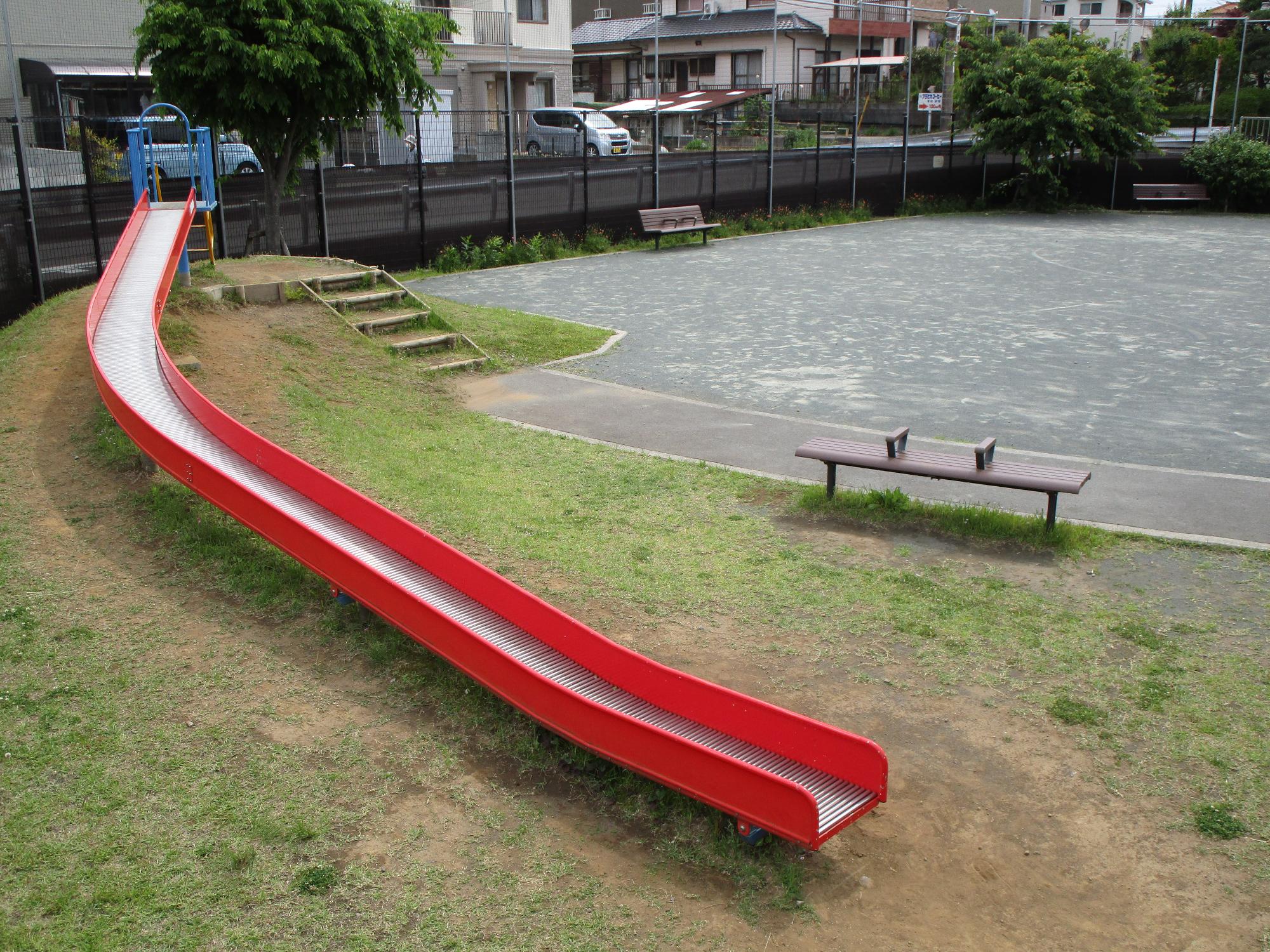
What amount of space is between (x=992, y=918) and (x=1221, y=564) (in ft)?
13.9

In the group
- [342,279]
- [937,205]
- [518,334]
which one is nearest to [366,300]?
[342,279]

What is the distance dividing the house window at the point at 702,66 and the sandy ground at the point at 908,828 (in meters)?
51.0

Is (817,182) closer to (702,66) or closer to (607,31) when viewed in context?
(702,66)

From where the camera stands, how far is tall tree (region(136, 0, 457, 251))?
15.5 meters

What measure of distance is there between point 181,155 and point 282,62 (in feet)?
17.7

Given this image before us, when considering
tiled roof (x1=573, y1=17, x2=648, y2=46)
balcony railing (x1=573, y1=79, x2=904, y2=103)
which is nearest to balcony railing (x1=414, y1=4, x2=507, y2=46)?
balcony railing (x1=573, y1=79, x2=904, y2=103)

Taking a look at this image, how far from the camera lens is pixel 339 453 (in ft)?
31.7

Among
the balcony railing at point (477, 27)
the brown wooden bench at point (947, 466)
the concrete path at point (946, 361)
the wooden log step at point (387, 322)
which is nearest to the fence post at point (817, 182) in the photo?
the concrete path at point (946, 361)

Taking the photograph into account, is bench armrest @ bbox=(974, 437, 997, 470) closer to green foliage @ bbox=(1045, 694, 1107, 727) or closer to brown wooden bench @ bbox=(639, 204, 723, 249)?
green foliage @ bbox=(1045, 694, 1107, 727)

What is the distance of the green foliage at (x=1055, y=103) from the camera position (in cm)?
2902

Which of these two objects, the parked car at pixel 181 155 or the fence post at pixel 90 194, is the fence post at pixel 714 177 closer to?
the parked car at pixel 181 155

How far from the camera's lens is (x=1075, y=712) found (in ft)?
19.6

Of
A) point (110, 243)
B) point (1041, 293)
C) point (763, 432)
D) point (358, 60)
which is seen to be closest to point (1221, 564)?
point (763, 432)

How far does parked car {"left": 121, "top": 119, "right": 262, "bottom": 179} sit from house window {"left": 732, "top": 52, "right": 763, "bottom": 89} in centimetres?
3349
